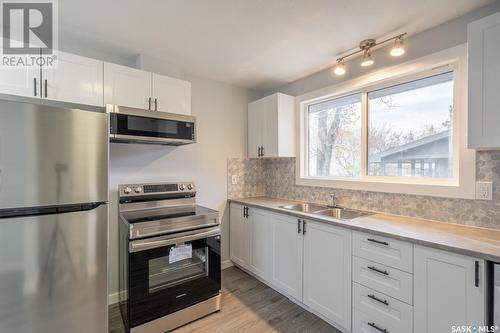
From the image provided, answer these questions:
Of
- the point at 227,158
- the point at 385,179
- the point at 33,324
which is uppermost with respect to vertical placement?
the point at 227,158

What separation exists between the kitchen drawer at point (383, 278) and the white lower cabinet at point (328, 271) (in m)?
0.08

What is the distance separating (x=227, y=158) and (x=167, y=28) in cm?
164

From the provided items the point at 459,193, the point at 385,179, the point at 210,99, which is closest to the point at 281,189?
the point at 385,179

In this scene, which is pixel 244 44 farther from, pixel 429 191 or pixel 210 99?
pixel 429 191

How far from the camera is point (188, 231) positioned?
1.99 m

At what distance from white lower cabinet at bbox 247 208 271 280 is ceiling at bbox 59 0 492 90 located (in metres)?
1.70

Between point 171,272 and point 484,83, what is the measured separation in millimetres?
2578

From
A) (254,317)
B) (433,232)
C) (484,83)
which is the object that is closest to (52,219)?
(254,317)

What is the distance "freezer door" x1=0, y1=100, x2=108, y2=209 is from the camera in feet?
4.31

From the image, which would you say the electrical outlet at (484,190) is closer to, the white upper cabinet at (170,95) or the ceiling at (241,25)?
the ceiling at (241,25)

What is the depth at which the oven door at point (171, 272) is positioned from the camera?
5.78 ft

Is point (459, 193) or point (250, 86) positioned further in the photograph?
point (250, 86)

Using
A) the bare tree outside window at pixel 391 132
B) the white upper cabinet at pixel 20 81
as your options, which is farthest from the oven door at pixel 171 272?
the bare tree outside window at pixel 391 132

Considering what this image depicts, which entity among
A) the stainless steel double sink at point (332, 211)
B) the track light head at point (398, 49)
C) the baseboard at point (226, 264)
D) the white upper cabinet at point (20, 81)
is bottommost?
the baseboard at point (226, 264)
